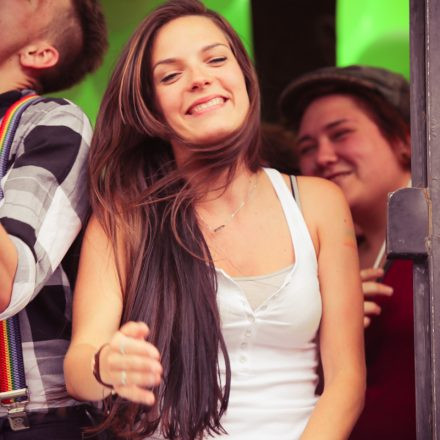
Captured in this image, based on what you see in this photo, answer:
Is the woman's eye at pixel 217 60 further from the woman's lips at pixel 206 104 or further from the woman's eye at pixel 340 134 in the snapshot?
the woman's eye at pixel 340 134

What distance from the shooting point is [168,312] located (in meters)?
1.65

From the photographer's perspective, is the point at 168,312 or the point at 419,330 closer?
the point at 419,330

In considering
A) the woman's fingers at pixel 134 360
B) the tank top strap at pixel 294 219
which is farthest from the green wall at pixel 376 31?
the woman's fingers at pixel 134 360

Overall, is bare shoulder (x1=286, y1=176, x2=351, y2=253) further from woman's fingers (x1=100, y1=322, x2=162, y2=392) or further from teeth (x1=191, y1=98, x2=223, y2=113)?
woman's fingers (x1=100, y1=322, x2=162, y2=392)

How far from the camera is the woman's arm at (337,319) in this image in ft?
5.43

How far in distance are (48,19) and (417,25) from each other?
2.97 feet

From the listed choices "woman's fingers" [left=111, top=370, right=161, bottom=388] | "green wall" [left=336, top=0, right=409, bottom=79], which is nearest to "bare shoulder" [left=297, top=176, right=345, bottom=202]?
"woman's fingers" [left=111, top=370, right=161, bottom=388]

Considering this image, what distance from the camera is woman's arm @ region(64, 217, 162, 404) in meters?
1.21

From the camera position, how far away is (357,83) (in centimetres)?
267

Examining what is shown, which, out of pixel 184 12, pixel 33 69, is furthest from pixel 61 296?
pixel 184 12

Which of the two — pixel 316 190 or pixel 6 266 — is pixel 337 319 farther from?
pixel 6 266

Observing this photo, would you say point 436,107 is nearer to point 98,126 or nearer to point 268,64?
point 98,126

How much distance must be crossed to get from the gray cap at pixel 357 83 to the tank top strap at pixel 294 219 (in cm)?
92

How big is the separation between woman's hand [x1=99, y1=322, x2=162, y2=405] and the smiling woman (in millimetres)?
272
